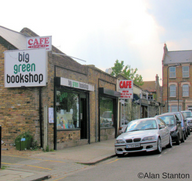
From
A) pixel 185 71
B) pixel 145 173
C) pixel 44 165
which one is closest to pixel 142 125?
pixel 44 165

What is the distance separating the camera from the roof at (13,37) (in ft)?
47.5

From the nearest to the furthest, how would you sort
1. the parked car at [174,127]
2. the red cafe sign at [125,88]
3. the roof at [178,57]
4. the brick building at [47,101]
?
the brick building at [47,101] < the parked car at [174,127] < the red cafe sign at [125,88] < the roof at [178,57]

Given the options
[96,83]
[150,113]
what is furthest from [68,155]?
[150,113]

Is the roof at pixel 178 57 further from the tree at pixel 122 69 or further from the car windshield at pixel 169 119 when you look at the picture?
the car windshield at pixel 169 119

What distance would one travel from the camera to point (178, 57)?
6144 centimetres

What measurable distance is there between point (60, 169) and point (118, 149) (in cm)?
333

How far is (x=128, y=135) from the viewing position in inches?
476

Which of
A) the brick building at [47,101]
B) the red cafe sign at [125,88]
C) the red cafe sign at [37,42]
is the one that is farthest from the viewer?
the red cafe sign at [125,88]

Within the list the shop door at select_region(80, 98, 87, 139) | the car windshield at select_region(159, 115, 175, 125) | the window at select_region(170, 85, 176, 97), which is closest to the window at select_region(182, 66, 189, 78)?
the window at select_region(170, 85, 176, 97)

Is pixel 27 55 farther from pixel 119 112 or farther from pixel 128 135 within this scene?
pixel 119 112

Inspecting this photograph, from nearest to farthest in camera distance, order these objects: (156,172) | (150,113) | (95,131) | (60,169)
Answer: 1. (156,172)
2. (60,169)
3. (95,131)
4. (150,113)

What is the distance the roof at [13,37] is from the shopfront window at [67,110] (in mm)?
3254

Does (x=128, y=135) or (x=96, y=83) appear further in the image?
(x=96, y=83)

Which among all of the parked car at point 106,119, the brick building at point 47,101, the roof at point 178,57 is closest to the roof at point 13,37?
the brick building at point 47,101
